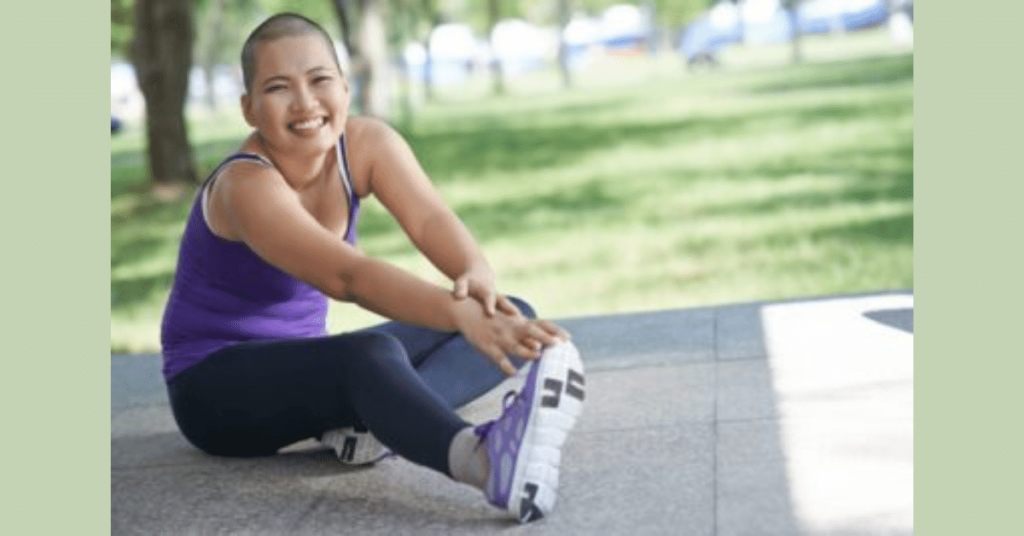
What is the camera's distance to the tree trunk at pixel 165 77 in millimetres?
17453

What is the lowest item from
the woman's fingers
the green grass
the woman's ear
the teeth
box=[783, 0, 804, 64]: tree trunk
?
the green grass

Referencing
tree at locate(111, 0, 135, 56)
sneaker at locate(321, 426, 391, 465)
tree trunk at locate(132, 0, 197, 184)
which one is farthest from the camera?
tree at locate(111, 0, 135, 56)

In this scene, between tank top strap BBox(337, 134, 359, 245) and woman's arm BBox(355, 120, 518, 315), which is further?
tank top strap BBox(337, 134, 359, 245)

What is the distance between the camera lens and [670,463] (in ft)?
14.6

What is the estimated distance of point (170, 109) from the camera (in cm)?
1794

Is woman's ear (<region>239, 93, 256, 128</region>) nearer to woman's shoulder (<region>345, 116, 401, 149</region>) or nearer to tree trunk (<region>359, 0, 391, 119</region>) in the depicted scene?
woman's shoulder (<region>345, 116, 401, 149</region>)

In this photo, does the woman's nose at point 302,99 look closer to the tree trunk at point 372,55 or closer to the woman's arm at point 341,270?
the woman's arm at point 341,270

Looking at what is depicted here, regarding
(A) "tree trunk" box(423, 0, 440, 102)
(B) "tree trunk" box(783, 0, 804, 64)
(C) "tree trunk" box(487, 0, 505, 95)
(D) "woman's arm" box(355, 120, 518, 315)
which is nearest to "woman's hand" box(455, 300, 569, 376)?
(D) "woman's arm" box(355, 120, 518, 315)

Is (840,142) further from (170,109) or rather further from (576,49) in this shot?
(576,49)

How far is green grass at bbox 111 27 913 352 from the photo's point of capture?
1033cm

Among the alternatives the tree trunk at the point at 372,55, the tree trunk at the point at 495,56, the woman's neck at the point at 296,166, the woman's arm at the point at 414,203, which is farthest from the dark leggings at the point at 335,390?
the tree trunk at the point at 495,56

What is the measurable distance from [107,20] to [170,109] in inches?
543

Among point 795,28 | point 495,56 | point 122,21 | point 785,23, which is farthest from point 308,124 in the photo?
point 785,23

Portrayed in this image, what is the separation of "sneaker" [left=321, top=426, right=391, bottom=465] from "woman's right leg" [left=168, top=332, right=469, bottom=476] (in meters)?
0.06
